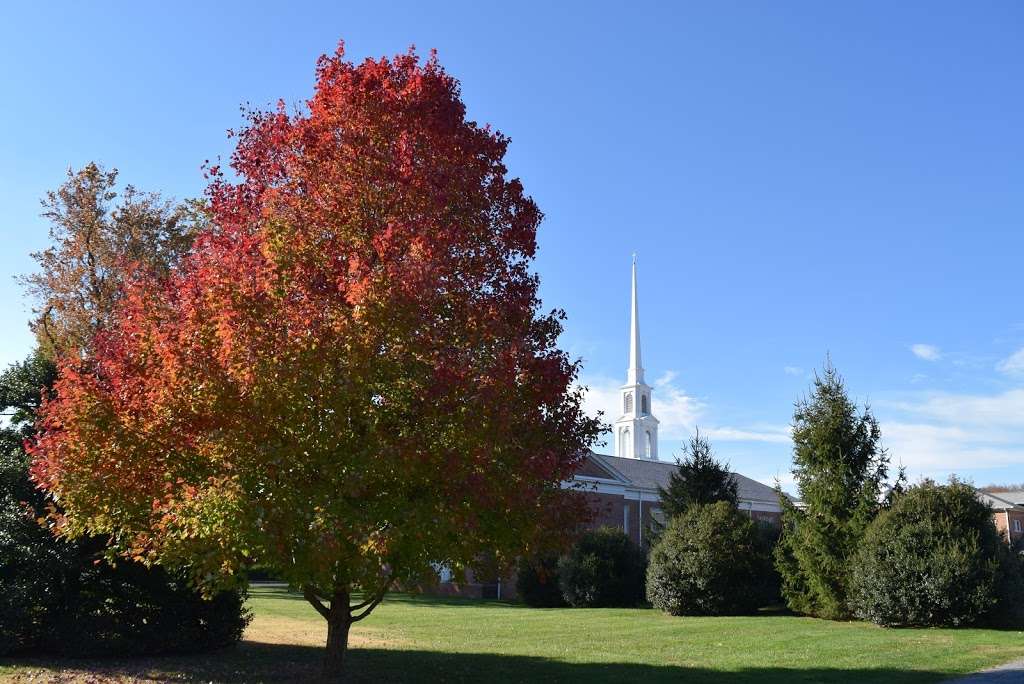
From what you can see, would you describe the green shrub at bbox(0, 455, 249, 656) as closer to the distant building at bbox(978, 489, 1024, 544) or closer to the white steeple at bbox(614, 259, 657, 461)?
the white steeple at bbox(614, 259, 657, 461)

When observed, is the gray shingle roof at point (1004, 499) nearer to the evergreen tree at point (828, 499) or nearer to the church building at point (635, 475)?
the church building at point (635, 475)

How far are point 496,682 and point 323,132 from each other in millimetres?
9082

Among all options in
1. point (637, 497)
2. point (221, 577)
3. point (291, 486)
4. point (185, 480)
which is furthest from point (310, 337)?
point (637, 497)

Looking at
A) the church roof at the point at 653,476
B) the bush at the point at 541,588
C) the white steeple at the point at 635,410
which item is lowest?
the bush at the point at 541,588

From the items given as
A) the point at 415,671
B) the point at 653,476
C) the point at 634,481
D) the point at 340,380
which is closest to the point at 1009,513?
the point at 653,476

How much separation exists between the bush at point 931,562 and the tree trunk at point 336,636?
16.1 meters

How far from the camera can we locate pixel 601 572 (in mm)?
32562

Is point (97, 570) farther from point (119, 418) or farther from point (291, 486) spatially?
point (291, 486)

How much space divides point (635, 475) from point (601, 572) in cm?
2511

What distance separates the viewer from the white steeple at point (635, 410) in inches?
3081

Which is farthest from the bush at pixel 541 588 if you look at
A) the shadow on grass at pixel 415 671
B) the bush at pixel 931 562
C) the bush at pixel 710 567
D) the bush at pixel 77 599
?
the bush at pixel 77 599

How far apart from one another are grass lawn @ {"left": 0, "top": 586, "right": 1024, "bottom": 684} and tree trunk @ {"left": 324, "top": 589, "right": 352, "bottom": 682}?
3.81ft

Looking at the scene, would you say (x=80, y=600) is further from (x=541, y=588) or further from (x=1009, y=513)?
(x=1009, y=513)

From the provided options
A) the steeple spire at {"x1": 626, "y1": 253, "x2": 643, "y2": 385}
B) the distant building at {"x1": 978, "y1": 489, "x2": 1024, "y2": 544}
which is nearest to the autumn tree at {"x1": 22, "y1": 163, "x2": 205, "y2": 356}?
the steeple spire at {"x1": 626, "y1": 253, "x2": 643, "y2": 385}
